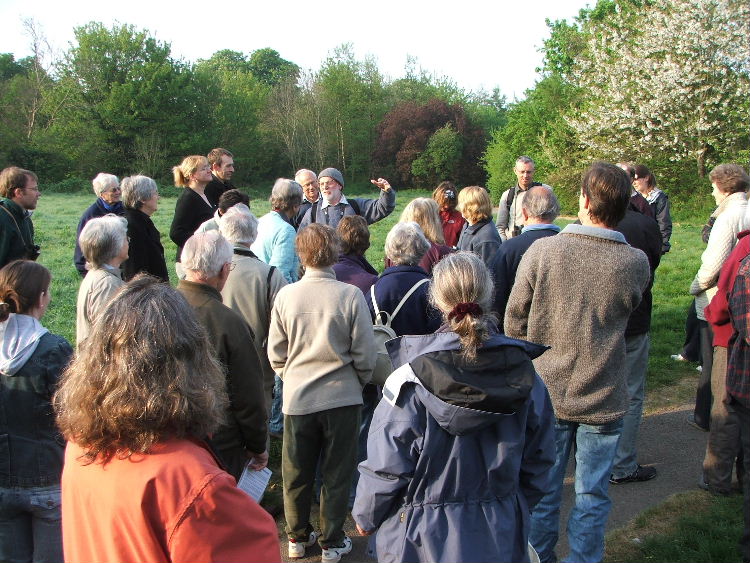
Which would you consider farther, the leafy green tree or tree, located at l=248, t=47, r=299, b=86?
tree, located at l=248, t=47, r=299, b=86

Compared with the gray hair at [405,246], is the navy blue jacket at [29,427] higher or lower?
lower

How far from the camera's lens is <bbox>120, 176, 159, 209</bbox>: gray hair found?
561 cm

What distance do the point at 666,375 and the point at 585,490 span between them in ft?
13.2

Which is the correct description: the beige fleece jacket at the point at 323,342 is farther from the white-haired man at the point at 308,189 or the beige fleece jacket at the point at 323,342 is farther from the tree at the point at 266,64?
the tree at the point at 266,64

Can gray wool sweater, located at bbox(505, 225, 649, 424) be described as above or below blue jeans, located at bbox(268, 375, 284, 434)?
above

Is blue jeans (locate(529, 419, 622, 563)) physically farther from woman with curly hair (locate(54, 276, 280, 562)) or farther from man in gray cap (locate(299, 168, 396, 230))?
man in gray cap (locate(299, 168, 396, 230))

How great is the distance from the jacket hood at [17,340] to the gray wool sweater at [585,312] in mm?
2457

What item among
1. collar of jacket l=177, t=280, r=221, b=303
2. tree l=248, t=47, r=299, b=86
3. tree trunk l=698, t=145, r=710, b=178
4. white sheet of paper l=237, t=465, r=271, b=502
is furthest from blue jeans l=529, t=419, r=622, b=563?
tree l=248, t=47, r=299, b=86

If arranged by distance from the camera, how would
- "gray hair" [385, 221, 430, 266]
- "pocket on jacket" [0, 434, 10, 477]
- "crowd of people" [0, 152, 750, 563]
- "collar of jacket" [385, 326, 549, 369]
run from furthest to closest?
"gray hair" [385, 221, 430, 266] < "pocket on jacket" [0, 434, 10, 477] < "collar of jacket" [385, 326, 549, 369] < "crowd of people" [0, 152, 750, 563]

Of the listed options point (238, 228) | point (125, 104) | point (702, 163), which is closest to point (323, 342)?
point (238, 228)

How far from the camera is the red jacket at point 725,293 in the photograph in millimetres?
4031

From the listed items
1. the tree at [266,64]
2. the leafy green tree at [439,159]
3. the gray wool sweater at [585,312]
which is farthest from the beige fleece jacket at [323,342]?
the tree at [266,64]

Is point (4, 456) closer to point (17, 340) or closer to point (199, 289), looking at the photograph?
point (17, 340)

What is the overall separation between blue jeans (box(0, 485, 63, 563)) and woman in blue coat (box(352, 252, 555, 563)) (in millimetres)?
1415
